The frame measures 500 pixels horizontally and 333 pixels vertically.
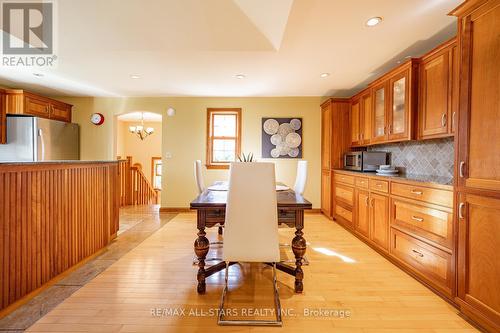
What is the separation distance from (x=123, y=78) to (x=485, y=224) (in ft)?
15.3

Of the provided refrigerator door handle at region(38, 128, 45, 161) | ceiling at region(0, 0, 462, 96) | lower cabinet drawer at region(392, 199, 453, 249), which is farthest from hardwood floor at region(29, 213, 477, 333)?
refrigerator door handle at region(38, 128, 45, 161)

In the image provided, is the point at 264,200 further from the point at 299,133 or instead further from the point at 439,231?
the point at 299,133

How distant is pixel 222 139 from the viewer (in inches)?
200

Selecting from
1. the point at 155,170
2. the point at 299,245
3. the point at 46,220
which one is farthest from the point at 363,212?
the point at 155,170

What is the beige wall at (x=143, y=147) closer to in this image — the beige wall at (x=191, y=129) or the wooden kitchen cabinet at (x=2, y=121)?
the beige wall at (x=191, y=129)

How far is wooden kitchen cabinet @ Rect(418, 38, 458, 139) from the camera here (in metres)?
2.22

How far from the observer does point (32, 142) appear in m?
4.02

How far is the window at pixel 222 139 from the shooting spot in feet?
16.5

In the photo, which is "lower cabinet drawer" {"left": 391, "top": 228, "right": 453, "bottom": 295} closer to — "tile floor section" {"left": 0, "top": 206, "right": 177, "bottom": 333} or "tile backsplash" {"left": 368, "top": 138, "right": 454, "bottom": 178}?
"tile backsplash" {"left": 368, "top": 138, "right": 454, "bottom": 178}

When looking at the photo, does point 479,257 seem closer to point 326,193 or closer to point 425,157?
point 425,157

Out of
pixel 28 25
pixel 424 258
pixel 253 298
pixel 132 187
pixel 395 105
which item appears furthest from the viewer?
pixel 132 187

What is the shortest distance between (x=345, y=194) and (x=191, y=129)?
10.7ft

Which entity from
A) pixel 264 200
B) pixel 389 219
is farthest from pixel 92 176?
pixel 389 219

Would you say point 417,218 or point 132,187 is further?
point 132,187
